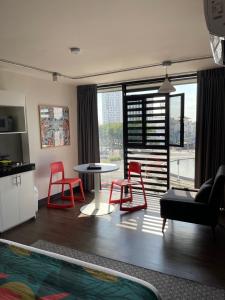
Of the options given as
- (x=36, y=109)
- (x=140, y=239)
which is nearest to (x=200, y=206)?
(x=140, y=239)

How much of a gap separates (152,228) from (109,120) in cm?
266

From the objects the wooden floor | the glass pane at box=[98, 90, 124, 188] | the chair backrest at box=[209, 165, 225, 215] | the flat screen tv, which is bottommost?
the wooden floor

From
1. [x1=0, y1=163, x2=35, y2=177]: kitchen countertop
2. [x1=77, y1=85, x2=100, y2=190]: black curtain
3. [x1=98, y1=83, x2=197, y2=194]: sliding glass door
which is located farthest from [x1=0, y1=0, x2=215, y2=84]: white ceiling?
[x1=0, y1=163, x2=35, y2=177]: kitchen countertop

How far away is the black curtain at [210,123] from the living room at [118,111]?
18 mm

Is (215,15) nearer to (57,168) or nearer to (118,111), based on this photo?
(57,168)

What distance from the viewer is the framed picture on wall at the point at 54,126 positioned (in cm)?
449

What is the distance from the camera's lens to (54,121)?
4.73m

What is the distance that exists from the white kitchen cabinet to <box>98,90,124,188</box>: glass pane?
80.7 inches

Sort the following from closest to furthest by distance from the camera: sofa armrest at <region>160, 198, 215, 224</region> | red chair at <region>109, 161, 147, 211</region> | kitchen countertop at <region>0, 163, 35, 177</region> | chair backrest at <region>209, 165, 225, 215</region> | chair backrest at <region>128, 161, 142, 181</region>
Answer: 1. chair backrest at <region>209, 165, 225, 215</region>
2. sofa armrest at <region>160, 198, 215, 224</region>
3. kitchen countertop at <region>0, 163, 35, 177</region>
4. red chair at <region>109, 161, 147, 211</region>
5. chair backrest at <region>128, 161, 142, 181</region>

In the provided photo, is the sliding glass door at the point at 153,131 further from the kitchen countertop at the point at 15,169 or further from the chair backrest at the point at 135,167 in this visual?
the kitchen countertop at the point at 15,169

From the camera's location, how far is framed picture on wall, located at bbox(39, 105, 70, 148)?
4488 millimetres

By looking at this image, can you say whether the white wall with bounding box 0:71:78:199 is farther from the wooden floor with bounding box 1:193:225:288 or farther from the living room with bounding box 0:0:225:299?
the wooden floor with bounding box 1:193:225:288

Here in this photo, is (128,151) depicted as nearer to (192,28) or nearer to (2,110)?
(2,110)

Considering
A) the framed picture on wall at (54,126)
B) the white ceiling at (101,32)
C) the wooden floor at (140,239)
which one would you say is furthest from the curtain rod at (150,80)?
the wooden floor at (140,239)
